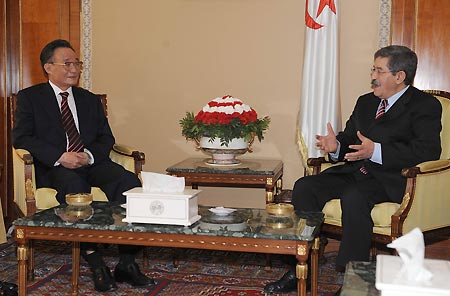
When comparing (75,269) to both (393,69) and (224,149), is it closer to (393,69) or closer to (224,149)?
(224,149)

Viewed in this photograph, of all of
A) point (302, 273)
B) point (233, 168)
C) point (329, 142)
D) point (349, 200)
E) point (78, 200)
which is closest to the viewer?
point (302, 273)

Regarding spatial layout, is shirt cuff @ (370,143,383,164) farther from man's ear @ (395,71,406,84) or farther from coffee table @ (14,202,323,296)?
coffee table @ (14,202,323,296)

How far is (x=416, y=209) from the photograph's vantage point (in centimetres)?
383

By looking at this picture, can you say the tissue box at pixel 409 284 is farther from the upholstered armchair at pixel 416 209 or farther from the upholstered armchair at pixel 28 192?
the upholstered armchair at pixel 28 192

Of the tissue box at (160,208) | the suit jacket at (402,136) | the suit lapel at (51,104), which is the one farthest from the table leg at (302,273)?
the suit lapel at (51,104)

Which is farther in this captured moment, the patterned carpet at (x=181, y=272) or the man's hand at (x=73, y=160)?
the man's hand at (x=73, y=160)

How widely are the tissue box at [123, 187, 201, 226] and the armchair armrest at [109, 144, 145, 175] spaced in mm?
1473

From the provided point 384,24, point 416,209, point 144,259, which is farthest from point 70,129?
point 384,24

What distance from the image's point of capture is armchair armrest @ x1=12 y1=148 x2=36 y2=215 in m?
4.10

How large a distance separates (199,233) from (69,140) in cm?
180

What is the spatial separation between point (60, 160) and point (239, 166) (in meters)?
1.28

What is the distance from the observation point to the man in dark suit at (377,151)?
385 cm

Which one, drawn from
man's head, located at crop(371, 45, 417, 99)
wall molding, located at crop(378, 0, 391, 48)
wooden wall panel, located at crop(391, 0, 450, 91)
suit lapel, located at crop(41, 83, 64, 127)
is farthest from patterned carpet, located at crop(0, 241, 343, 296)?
wall molding, located at crop(378, 0, 391, 48)

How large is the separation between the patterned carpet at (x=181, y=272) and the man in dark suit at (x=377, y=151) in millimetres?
357
